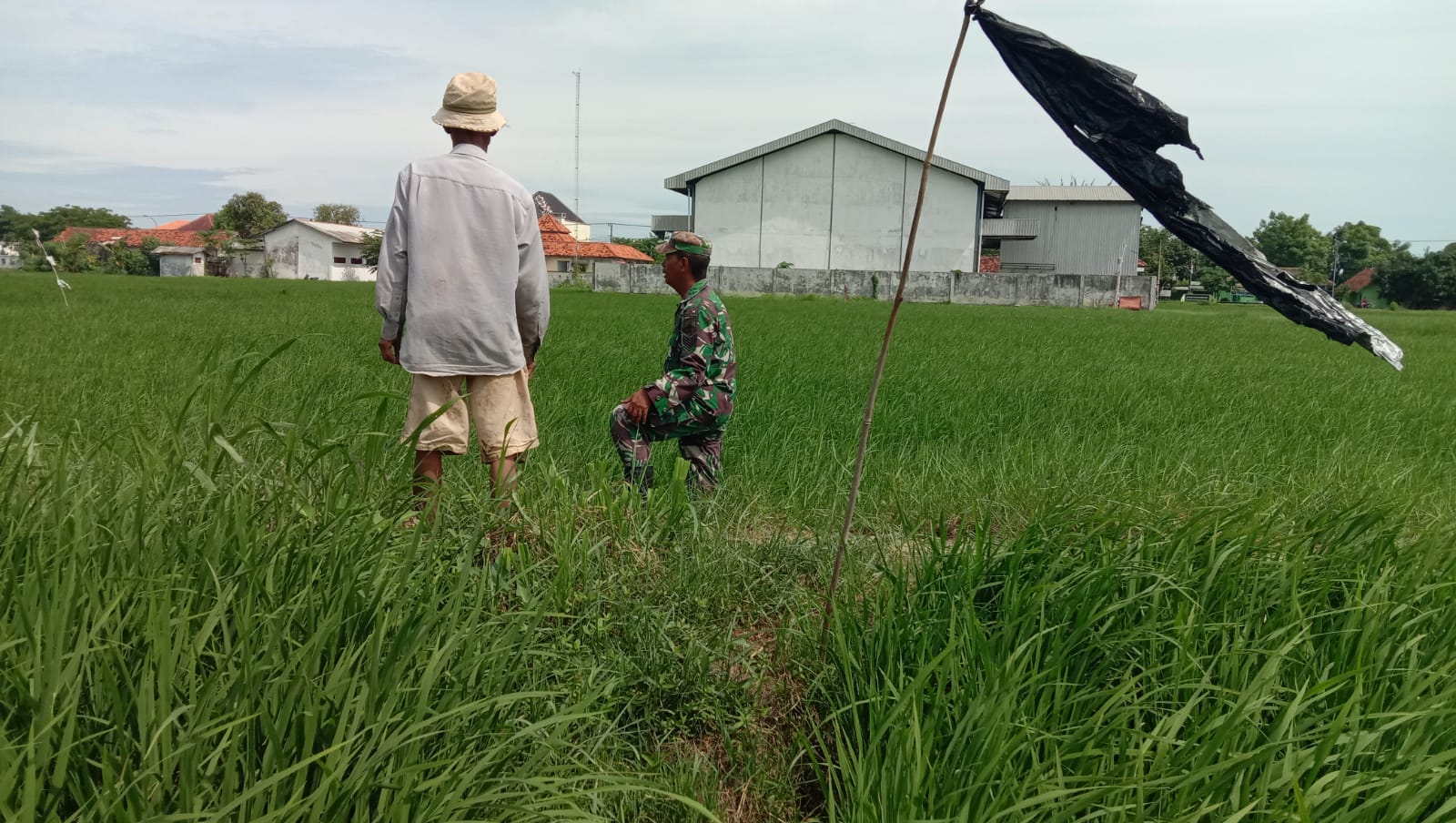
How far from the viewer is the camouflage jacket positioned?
3586 millimetres

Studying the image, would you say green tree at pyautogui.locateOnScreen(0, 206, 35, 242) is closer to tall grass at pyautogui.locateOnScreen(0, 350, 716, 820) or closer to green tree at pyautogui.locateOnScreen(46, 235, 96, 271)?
green tree at pyautogui.locateOnScreen(46, 235, 96, 271)

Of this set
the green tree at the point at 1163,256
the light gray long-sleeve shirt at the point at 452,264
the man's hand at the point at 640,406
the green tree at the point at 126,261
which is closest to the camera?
the light gray long-sleeve shirt at the point at 452,264

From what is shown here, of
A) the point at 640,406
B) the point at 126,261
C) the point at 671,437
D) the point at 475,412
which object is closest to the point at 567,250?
the point at 126,261

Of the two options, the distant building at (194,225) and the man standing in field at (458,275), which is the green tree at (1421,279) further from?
the distant building at (194,225)

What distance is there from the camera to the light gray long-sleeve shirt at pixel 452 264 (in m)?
3.06

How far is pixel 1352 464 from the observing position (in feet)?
15.3

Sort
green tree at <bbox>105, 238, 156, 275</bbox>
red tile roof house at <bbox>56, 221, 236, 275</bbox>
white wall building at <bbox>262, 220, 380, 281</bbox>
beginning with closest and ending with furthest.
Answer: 1. green tree at <bbox>105, 238, 156, 275</bbox>
2. red tile roof house at <bbox>56, 221, 236, 275</bbox>
3. white wall building at <bbox>262, 220, 380, 281</bbox>

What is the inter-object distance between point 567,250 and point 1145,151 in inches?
2483

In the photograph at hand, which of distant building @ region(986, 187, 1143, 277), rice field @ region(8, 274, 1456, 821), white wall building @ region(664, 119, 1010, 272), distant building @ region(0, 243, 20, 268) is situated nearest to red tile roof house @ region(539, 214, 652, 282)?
white wall building @ region(664, 119, 1010, 272)

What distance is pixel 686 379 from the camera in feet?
11.9

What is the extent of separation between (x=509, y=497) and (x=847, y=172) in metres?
34.5

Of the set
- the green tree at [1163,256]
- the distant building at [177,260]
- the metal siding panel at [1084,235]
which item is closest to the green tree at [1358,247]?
the green tree at [1163,256]

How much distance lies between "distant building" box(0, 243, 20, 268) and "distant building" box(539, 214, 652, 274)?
47.2 m

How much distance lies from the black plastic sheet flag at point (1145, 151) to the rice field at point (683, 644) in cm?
68
